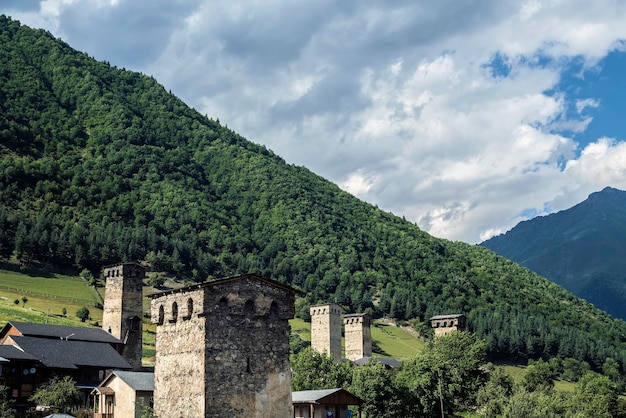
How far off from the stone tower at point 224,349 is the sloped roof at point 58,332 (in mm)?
45876

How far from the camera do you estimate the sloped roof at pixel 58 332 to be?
7594 cm

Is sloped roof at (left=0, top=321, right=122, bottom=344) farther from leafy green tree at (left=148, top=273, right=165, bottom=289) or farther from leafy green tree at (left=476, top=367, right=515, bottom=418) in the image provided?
leafy green tree at (left=148, top=273, right=165, bottom=289)

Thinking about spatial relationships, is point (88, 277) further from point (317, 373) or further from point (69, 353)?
point (317, 373)

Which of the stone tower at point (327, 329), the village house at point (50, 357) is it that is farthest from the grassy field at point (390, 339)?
the village house at point (50, 357)

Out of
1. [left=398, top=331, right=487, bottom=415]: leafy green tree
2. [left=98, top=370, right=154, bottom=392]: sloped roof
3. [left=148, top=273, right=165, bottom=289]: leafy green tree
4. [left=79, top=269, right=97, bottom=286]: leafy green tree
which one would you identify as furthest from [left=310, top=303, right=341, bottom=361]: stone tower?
[left=98, top=370, right=154, bottom=392]: sloped roof

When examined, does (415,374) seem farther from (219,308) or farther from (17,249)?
(17,249)

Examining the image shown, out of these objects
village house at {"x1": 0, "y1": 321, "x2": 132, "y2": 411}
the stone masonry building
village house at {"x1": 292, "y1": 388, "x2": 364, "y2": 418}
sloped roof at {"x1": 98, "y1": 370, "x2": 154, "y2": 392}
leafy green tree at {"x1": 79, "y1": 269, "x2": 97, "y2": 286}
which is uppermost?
leafy green tree at {"x1": 79, "y1": 269, "x2": 97, "y2": 286}

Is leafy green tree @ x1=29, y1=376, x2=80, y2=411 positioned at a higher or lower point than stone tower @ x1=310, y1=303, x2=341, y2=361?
lower

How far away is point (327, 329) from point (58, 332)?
5458cm

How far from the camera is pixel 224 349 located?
33250 mm

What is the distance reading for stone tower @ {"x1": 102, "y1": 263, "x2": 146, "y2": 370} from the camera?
86250 mm

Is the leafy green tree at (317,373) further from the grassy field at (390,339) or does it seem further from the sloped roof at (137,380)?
the grassy field at (390,339)

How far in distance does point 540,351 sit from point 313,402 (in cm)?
15289

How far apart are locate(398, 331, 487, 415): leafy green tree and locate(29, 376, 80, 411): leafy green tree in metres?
30.1
